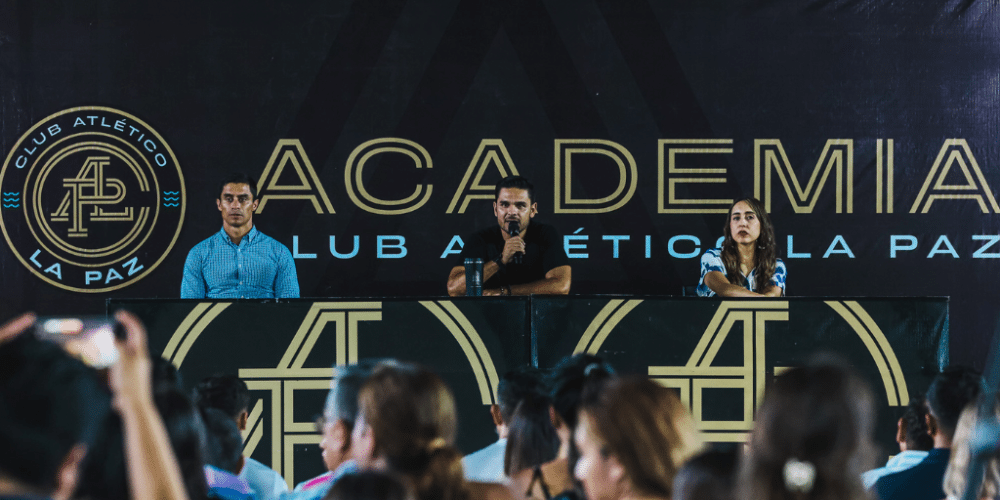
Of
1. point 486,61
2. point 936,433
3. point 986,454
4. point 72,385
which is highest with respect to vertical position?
point 486,61

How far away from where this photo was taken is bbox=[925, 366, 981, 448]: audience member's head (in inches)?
135

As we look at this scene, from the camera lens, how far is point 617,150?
23.4 ft

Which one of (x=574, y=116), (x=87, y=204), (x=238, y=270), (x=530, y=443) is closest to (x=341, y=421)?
(x=530, y=443)

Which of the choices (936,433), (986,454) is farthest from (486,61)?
(986,454)

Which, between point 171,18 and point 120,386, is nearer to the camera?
point 120,386

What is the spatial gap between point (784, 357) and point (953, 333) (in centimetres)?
286

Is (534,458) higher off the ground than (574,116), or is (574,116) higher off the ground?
(574,116)

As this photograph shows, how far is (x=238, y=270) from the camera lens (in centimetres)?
613

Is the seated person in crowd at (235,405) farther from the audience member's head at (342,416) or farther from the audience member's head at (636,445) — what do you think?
the audience member's head at (636,445)

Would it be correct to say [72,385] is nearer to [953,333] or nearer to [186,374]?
[186,374]

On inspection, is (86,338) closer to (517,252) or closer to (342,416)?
(342,416)

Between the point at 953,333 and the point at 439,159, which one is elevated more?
the point at 439,159

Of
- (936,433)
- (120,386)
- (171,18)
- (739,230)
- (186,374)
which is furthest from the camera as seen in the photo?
(171,18)

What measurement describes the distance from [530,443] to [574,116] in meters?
4.53
